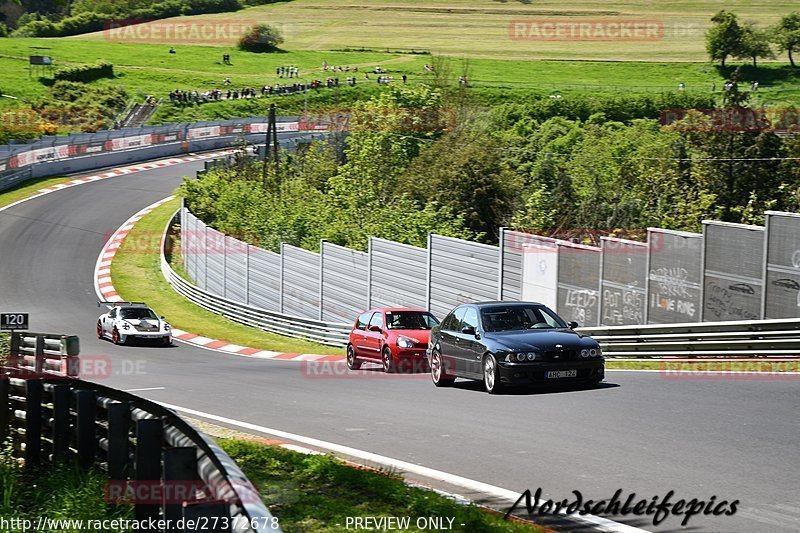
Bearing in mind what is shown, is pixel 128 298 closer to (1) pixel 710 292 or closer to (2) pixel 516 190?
(2) pixel 516 190

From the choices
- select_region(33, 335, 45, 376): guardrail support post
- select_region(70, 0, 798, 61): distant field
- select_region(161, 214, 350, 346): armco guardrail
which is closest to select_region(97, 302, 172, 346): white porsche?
select_region(161, 214, 350, 346): armco guardrail

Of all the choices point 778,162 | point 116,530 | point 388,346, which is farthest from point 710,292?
point 778,162

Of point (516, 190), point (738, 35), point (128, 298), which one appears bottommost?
point (128, 298)

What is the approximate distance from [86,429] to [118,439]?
142cm

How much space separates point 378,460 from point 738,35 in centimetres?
11351

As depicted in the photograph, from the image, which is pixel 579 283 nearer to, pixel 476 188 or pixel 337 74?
pixel 476 188

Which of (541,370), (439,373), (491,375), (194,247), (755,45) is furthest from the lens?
(755,45)

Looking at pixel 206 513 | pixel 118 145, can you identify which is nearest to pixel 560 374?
Result: pixel 206 513

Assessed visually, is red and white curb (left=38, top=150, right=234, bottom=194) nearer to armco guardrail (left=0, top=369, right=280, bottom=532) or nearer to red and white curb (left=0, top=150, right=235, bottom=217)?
red and white curb (left=0, top=150, right=235, bottom=217)

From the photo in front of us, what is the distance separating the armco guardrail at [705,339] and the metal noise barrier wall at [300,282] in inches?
584

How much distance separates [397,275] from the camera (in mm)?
31953

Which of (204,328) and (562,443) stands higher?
(562,443)

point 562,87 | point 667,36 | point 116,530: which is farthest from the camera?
point 667,36

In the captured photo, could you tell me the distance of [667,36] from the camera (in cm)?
13425
